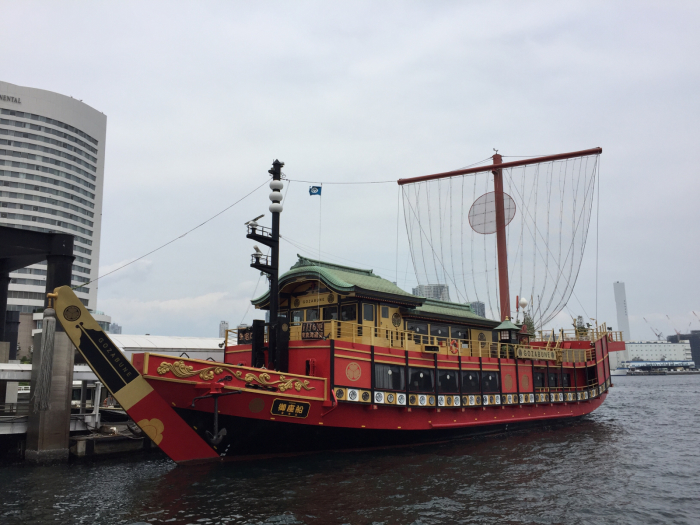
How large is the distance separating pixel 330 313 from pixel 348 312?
1.00 m

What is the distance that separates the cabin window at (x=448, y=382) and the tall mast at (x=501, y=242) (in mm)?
12874

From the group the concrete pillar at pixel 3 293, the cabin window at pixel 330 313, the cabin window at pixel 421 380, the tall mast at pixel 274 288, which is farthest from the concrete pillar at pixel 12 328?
the cabin window at pixel 421 380

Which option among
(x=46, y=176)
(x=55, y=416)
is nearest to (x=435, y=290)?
(x=55, y=416)

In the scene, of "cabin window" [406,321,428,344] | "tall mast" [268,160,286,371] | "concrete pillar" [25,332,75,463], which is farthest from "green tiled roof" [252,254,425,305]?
"concrete pillar" [25,332,75,463]

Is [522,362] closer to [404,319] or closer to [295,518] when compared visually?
[404,319]

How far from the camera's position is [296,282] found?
24.4m

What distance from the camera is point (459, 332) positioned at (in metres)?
29.7

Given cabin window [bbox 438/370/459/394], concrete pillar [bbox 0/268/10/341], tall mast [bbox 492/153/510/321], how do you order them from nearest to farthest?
cabin window [bbox 438/370/459/394] < concrete pillar [bbox 0/268/10/341] < tall mast [bbox 492/153/510/321]

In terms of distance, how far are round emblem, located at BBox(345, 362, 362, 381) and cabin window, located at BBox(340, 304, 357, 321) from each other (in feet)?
8.04

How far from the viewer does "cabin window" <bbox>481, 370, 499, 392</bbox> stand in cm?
2735

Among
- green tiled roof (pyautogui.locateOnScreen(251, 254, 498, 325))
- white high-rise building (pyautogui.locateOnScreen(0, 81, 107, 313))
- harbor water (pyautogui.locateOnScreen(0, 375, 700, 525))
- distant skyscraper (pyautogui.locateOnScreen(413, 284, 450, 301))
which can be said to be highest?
white high-rise building (pyautogui.locateOnScreen(0, 81, 107, 313))

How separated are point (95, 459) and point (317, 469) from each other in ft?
30.5

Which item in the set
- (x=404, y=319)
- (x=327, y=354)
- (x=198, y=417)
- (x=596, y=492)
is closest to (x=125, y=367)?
(x=198, y=417)

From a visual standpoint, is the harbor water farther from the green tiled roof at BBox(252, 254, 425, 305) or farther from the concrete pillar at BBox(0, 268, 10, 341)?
the concrete pillar at BBox(0, 268, 10, 341)
